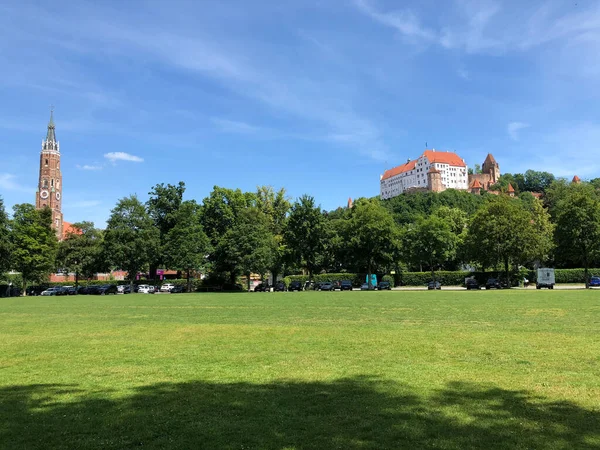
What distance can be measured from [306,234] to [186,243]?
1767cm

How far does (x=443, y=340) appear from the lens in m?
13.8

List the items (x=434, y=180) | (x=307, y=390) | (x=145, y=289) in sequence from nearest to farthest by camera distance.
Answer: (x=307, y=390) → (x=145, y=289) → (x=434, y=180)

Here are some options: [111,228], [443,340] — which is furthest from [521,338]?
[111,228]

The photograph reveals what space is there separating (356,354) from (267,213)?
254ft

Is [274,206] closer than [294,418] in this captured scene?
No

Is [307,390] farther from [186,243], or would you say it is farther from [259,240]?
[186,243]

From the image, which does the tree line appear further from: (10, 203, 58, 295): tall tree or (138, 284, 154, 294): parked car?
(138, 284, 154, 294): parked car

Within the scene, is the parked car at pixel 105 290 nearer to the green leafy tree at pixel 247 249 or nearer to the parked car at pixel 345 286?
the green leafy tree at pixel 247 249

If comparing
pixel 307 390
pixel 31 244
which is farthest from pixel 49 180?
pixel 307 390

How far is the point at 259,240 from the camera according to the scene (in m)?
64.9

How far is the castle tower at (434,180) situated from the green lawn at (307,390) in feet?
586

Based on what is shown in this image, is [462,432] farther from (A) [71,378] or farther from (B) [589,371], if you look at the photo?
(A) [71,378]

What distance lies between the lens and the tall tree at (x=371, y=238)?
70500 mm

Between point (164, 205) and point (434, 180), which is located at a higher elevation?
point (434, 180)
